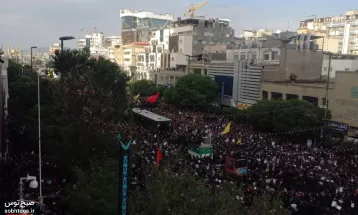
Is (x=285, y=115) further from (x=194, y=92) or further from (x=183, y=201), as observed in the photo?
(x=183, y=201)

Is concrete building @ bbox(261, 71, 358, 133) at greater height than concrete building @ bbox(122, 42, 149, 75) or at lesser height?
lesser

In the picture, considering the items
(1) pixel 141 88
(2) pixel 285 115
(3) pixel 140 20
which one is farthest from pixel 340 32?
(3) pixel 140 20

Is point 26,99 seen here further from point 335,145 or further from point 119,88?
point 335,145

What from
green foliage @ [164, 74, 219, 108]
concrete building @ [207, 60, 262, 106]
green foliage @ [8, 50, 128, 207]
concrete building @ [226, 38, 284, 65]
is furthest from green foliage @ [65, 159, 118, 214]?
concrete building @ [226, 38, 284, 65]

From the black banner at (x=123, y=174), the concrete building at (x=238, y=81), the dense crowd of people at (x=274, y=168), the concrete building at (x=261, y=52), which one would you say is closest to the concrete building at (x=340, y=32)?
the concrete building at (x=261, y=52)

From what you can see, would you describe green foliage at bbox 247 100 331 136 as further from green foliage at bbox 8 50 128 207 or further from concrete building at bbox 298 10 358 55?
concrete building at bbox 298 10 358 55
